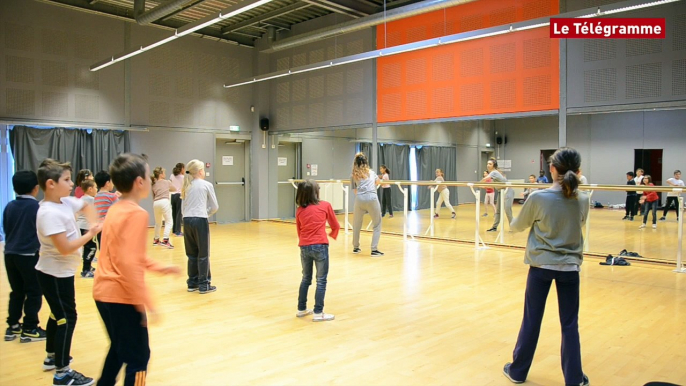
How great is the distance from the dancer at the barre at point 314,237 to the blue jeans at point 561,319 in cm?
181

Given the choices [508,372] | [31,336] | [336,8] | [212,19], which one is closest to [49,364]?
[31,336]

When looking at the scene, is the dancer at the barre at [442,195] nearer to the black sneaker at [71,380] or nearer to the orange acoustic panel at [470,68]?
the orange acoustic panel at [470,68]

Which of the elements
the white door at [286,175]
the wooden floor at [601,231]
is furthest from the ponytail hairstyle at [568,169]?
the white door at [286,175]

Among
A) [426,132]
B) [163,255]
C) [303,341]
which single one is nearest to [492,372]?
[303,341]

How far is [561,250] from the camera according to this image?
9.42ft

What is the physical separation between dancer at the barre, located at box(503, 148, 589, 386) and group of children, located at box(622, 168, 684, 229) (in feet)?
25.6

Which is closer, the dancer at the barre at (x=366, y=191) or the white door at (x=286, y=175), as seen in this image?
the dancer at the barre at (x=366, y=191)

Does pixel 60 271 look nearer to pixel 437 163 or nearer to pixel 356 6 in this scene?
pixel 356 6

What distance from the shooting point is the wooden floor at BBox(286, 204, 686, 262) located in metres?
8.20

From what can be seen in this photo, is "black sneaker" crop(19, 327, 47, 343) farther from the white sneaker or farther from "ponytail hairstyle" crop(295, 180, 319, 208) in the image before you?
"ponytail hairstyle" crop(295, 180, 319, 208)

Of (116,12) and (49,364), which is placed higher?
(116,12)

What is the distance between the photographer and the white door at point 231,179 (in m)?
13.2

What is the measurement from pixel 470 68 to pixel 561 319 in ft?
23.7

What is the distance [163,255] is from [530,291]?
634cm
